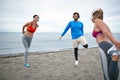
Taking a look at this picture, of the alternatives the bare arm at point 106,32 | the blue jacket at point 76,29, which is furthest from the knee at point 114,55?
the blue jacket at point 76,29

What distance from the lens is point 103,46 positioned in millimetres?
3217

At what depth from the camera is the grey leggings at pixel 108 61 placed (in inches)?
121

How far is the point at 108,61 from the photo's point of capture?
3195 mm

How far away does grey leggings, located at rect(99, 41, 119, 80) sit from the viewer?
307cm

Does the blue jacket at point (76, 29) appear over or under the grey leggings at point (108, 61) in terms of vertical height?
over

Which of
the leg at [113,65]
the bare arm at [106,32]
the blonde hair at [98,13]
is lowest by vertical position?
the leg at [113,65]

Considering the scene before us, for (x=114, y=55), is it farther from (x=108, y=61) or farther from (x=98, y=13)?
(x=98, y=13)

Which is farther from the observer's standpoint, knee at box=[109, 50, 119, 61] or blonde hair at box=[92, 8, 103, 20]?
blonde hair at box=[92, 8, 103, 20]

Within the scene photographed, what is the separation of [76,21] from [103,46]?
175 inches

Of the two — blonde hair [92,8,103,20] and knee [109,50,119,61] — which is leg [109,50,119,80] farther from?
blonde hair [92,8,103,20]

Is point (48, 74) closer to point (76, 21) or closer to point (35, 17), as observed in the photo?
point (35, 17)

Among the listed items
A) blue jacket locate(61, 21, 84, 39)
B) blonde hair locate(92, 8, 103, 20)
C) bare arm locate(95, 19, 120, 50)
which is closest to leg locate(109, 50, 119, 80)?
bare arm locate(95, 19, 120, 50)

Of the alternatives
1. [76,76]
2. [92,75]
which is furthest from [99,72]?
[76,76]

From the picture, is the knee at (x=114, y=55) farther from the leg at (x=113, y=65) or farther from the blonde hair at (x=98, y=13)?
the blonde hair at (x=98, y=13)
